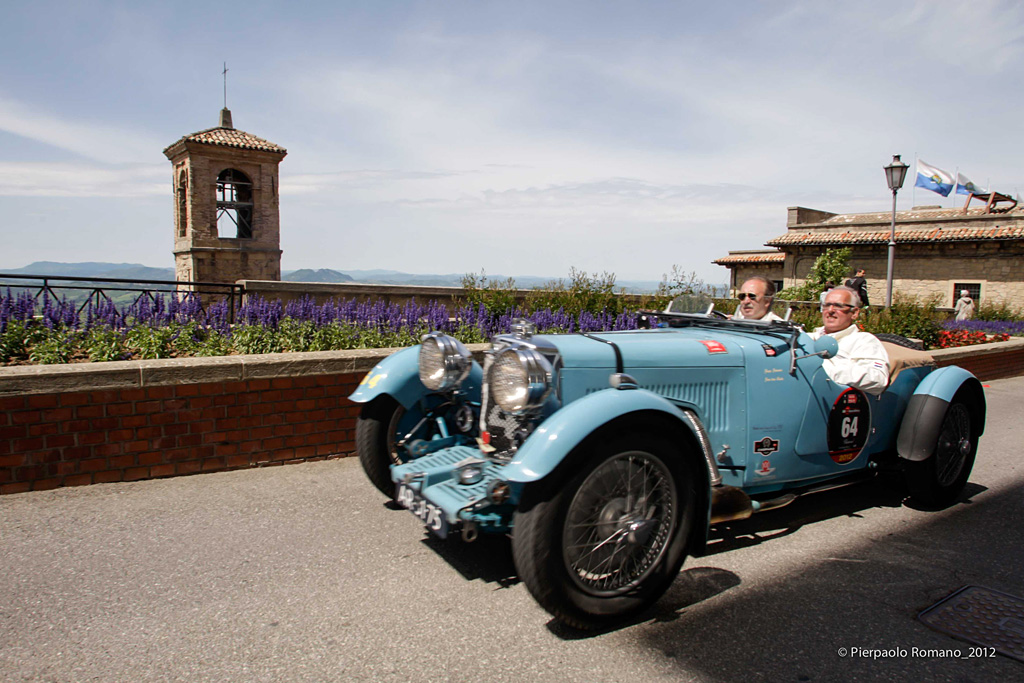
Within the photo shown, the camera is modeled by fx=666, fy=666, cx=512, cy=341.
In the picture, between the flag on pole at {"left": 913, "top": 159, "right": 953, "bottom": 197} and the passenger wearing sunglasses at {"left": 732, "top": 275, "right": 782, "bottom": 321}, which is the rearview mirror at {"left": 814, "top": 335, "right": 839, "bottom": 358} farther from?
the flag on pole at {"left": 913, "top": 159, "right": 953, "bottom": 197}

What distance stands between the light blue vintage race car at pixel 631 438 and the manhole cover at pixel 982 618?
0.89m

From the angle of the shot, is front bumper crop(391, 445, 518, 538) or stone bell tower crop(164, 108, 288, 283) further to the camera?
stone bell tower crop(164, 108, 288, 283)

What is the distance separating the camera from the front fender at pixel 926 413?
438 cm

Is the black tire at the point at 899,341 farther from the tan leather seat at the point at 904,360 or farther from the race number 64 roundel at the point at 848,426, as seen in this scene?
the race number 64 roundel at the point at 848,426

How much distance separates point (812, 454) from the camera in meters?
4.02

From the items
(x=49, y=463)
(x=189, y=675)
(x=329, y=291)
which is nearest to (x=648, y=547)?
(x=189, y=675)

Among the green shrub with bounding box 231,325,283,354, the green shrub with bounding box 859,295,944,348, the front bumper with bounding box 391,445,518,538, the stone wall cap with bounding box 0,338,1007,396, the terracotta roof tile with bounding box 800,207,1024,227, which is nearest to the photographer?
the front bumper with bounding box 391,445,518,538

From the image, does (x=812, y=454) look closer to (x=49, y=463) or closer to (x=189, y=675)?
(x=189, y=675)

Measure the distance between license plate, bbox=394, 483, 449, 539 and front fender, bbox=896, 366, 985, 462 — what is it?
323 cm

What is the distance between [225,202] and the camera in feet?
89.9

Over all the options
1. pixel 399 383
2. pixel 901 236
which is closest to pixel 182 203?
pixel 399 383

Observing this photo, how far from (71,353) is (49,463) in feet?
5.13

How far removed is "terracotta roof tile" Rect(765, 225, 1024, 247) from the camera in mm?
26969

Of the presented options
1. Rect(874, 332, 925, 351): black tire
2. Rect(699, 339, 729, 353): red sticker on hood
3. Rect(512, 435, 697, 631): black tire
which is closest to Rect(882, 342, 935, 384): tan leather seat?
Rect(874, 332, 925, 351): black tire
